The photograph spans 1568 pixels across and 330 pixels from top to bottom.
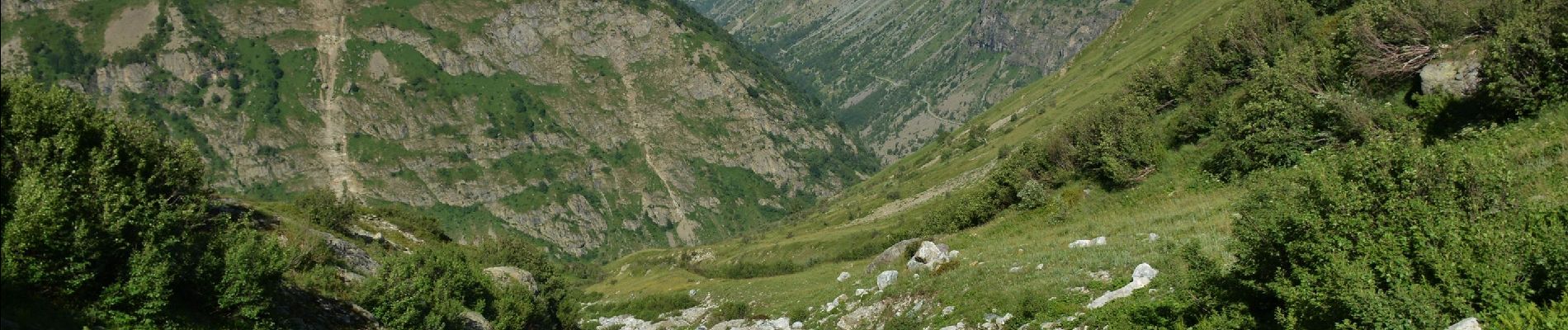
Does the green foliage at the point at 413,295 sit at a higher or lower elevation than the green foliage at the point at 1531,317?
higher

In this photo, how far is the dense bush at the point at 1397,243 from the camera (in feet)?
30.7

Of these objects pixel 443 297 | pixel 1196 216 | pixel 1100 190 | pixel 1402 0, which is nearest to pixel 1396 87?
pixel 1402 0

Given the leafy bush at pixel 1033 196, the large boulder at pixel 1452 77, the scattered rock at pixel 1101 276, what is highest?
the large boulder at pixel 1452 77

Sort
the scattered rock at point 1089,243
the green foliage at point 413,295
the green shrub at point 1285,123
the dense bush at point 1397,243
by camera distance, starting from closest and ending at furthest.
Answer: the dense bush at point 1397,243
the scattered rock at point 1089,243
the green shrub at point 1285,123
the green foliage at point 413,295

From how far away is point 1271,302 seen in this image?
40.5 feet

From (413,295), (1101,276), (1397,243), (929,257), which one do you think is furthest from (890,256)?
(1397,243)

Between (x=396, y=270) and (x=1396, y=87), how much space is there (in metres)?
39.6

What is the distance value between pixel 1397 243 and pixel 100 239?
86.7ft

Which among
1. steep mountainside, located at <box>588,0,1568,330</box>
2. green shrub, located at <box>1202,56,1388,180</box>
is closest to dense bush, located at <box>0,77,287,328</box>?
steep mountainside, located at <box>588,0,1568,330</box>

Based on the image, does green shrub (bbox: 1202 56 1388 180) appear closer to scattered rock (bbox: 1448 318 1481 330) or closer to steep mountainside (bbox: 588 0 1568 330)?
steep mountainside (bbox: 588 0 1568 330)

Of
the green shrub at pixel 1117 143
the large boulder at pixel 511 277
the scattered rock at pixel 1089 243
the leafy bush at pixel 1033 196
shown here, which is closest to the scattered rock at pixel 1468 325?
the scattered rock at pixel 1089 243

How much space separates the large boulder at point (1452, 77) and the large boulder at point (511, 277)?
150 ft

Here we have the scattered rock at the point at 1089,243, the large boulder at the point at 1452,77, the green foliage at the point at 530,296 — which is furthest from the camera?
the green foliage at the point at 530,296

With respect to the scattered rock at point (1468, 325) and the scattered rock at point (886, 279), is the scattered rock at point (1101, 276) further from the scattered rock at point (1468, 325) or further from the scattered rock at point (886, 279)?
the scattered rock at point (886, 279)
